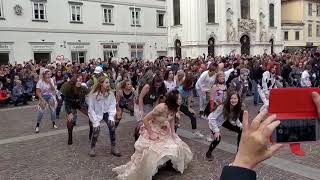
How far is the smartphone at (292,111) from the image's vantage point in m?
1.59

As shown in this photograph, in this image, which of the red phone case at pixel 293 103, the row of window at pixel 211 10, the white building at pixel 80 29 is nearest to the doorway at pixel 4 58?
the white building at pixel 80 29

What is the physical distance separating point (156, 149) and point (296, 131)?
4.95 metres

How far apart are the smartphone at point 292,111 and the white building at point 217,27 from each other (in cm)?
4245

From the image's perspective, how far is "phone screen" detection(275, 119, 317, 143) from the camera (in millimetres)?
1599

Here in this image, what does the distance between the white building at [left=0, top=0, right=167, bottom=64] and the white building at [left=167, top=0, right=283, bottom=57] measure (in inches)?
63.6

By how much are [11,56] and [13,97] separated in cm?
1674

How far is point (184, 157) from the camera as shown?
6992 millimetres

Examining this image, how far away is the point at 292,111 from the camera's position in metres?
1.60

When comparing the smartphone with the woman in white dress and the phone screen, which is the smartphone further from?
the woman in white dress

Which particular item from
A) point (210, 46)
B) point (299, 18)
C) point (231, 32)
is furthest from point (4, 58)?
point (299, 18)

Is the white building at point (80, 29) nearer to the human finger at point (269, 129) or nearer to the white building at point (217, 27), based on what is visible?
the white building at point (217, 27)

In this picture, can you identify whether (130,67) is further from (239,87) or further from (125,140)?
(125,140)

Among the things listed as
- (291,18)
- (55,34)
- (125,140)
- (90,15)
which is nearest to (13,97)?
(125,140)

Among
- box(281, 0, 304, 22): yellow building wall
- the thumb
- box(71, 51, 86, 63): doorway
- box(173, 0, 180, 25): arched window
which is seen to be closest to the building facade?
box(281, 0, 304, 22): yellow building wall
